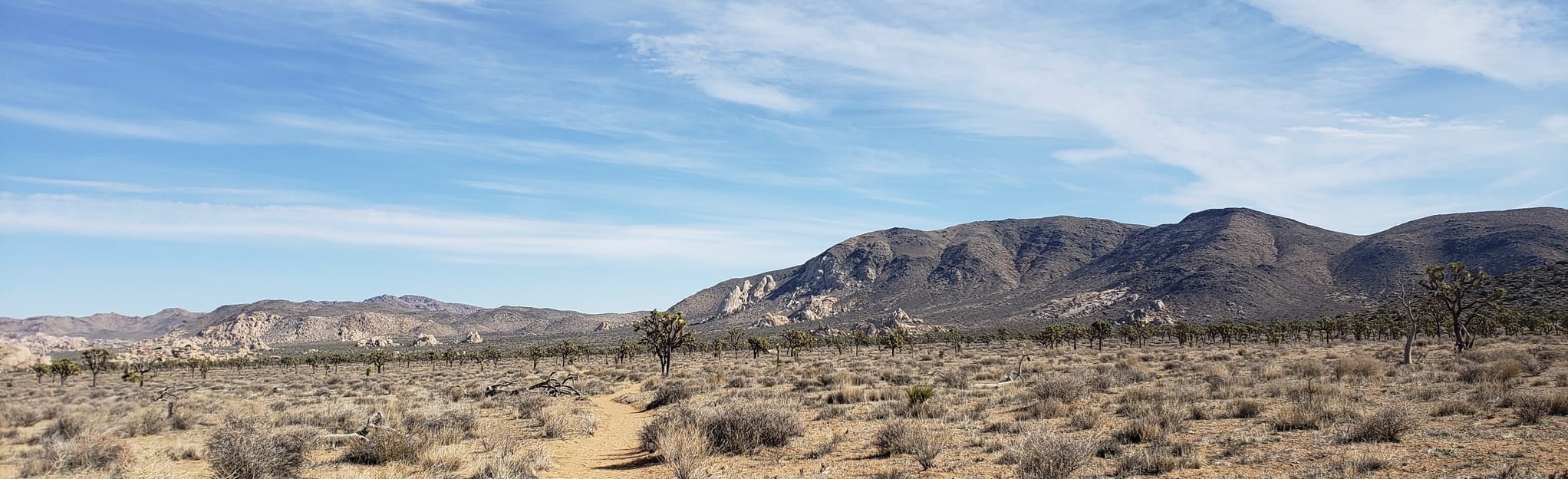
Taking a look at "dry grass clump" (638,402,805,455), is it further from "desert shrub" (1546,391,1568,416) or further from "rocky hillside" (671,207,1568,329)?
"rocky hillside" (671,207,1568,329)

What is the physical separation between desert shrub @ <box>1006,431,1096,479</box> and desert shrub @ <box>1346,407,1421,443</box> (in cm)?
454

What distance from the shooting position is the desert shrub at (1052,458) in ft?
33.2

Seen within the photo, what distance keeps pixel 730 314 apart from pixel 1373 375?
176 metres

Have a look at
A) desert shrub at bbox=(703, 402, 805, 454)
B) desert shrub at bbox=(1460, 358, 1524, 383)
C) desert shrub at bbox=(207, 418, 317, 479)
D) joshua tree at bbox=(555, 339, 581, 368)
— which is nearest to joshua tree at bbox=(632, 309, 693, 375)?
desert shrub at bbox=(703, 402, 805, 454)

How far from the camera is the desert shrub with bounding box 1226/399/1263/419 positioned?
15125 mm

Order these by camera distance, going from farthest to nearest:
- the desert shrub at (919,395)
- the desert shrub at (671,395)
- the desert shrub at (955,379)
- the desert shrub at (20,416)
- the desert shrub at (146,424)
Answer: the desert shrub at (955,379)
the desert shrub at (671,395)
the desert shrub at (20,416)
the desert shrub at (146,424)
the desert shrub at (919,395)

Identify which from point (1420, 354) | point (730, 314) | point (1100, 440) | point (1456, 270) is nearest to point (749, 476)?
point (1100, 440)

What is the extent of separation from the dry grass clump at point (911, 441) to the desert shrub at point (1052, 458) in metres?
1.34

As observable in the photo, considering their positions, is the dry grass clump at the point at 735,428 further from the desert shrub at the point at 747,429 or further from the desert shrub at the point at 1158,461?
the desert shrub at the point at 1158,461

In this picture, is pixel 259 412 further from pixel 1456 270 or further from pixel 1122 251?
pixel 1122 251

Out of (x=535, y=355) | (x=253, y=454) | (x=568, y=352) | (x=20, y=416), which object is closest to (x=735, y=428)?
(x=253, y=454)

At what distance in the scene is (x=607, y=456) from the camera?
1463 centimetres

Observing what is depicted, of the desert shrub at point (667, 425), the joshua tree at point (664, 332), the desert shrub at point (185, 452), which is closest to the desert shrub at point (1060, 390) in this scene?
the desert shrub at point (667, 425)

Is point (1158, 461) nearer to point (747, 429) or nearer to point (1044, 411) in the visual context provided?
point (1044, 411)
